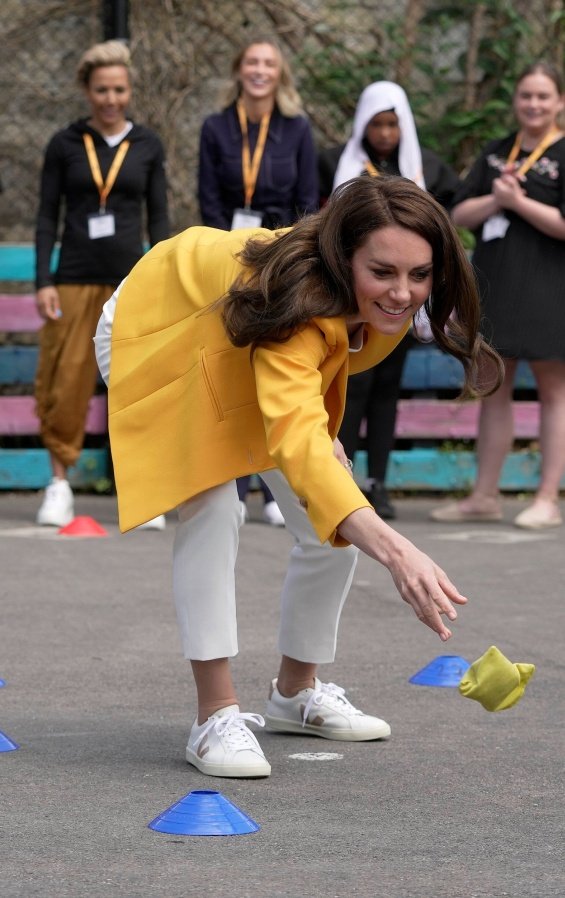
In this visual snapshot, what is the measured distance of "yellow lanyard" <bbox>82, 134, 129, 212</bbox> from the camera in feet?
25.0

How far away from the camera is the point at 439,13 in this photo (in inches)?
417

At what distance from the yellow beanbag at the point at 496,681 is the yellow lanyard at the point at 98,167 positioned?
4.62m

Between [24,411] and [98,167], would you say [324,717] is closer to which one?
[98,167]

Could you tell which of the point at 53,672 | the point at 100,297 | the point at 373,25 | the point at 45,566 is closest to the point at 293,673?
the point at 53,672

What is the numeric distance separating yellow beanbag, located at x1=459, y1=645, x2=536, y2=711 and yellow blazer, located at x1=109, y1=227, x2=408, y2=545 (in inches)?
25.4

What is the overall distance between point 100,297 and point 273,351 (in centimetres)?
439

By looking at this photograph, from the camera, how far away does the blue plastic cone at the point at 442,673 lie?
469 centimetres

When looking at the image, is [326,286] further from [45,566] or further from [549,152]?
[549,152]

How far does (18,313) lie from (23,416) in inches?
21.8

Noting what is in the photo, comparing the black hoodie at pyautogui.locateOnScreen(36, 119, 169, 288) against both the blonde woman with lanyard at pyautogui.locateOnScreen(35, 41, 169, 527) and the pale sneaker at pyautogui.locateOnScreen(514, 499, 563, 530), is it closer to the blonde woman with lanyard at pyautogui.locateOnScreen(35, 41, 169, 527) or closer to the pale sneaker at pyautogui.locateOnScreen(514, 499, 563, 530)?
the blonde woman with lanyard at pyautogui.locateOnScreen(35, 41, 169, 527)

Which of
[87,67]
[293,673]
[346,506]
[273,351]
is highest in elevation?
[87,67]

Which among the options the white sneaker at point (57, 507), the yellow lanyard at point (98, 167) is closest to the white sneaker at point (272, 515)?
the white sneaker at point (57, 507)

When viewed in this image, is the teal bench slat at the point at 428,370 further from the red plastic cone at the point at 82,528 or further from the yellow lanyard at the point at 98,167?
the red plastic cone at the point at 82,528

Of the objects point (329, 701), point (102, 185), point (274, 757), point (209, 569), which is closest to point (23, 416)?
point (102, 185)
